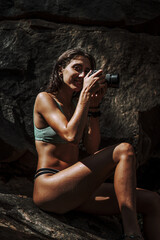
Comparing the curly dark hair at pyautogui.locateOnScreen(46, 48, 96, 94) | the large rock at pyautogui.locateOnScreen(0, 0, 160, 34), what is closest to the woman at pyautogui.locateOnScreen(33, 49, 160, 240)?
the curly dark hair at pyautogui.locateOnScreen(46, 48, 96, 94)

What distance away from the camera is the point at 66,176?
261cm

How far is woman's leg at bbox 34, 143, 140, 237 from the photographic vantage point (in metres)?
2.52

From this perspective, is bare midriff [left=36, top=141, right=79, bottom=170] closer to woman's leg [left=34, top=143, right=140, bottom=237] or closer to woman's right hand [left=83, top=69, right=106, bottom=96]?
woman's leg [left=34, top=143, right=140, bottom=237]

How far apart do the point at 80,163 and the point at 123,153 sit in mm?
335

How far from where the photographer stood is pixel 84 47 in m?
3.99

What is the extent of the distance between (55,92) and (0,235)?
1.36 m

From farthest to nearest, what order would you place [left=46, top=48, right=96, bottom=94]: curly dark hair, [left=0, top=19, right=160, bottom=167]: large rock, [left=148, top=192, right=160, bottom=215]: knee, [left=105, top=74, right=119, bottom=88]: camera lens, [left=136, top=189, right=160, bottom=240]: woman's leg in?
[left=0, top=19, right=160, bottom=167]: large rock
[left=46, top=48, right=96, bottom=94]: curly dark hair
[left=105, top=74, right=119, bottom=88]: camera lens
[left=148, top=192, right=160, bottom=215]: knee
[left=136, top=189, right=160, bottom=240]: woman's leg

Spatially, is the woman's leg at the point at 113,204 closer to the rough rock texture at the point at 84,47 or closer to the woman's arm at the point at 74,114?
the woman's arm at the point at 74,114

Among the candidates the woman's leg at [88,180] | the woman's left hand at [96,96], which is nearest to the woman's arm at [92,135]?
the woman's left hand at [96,96]

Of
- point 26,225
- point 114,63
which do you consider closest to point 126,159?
point 26,225

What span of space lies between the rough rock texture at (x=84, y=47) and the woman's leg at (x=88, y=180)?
1265mm

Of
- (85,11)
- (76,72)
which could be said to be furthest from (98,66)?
(76,72)

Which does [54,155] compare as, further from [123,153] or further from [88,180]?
[123,153]

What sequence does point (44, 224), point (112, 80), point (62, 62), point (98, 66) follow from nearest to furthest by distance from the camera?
point (44, 224) < point (112, 80) < point (62, 62) < point (98, 66)
